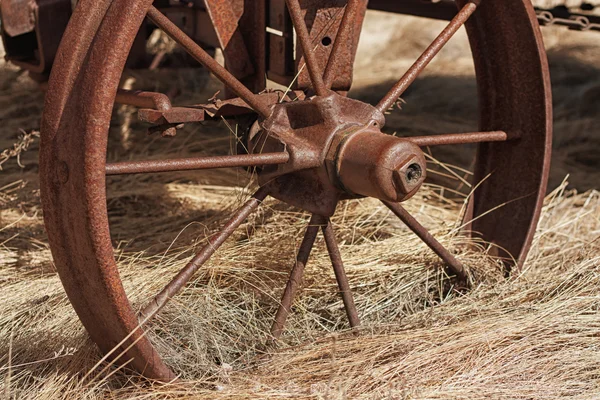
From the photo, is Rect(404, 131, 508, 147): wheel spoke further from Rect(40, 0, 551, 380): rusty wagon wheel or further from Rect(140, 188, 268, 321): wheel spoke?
Rect(140, 188, 268, 321): wheel spoke

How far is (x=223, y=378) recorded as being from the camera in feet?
7.44

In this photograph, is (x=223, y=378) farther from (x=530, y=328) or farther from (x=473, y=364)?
(x=530, y=328)

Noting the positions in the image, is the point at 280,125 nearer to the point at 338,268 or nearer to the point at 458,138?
the point at 338,268

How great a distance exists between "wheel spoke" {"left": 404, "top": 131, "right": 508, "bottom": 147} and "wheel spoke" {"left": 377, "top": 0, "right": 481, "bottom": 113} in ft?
0.43

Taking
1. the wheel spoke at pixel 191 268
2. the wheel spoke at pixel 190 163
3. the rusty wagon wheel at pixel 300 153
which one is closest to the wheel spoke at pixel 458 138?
the rusty wagon wheel at pixel 300 153

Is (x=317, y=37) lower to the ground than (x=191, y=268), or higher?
higher

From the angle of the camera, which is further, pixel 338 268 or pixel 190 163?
pixel 338 268

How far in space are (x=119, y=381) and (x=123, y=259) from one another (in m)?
0.93

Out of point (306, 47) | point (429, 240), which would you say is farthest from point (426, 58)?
point (429, 240)

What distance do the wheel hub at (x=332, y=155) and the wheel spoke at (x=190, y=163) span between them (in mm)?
64

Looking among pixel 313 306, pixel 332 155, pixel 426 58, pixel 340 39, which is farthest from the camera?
pixel 313 306

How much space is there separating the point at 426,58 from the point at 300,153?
1.72 feet

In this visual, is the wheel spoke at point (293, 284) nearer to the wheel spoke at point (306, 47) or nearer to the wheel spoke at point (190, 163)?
the wheel spoke at point (190, 163)

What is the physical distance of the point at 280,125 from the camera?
94.6 inches
